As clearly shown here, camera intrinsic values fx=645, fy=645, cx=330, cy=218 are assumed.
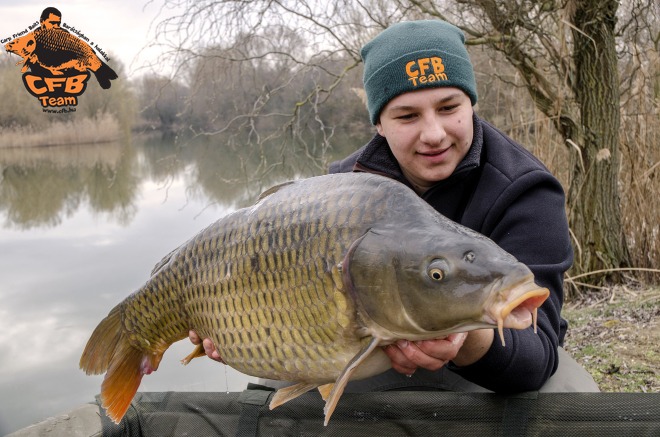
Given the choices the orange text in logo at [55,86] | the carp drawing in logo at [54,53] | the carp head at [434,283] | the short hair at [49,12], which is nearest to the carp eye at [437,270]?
the carp head at [434,283]

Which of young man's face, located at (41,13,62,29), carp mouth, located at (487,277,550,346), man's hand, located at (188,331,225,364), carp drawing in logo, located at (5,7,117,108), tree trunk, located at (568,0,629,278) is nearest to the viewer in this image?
carp mouth, located at (487,277,550,346)

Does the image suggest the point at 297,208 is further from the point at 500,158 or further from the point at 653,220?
the point at 653,220

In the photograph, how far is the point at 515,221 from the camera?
1.43m

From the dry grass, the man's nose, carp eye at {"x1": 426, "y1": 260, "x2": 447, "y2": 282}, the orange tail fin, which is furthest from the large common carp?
the dry grass

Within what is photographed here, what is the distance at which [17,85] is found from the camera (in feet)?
45.8

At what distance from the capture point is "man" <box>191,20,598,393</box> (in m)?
1.35

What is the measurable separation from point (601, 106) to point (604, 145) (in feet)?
0.62

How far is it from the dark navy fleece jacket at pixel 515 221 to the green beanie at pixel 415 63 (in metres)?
0.15

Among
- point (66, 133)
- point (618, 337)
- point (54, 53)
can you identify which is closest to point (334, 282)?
point (618, 337)

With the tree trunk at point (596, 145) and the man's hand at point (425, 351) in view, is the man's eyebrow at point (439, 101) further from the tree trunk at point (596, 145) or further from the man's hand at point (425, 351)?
the tree trunk at point (596, 145)

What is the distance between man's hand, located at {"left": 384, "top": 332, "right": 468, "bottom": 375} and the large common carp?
3 cm

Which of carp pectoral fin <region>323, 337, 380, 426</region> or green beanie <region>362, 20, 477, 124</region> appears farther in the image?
green beanie <region>362, 20, 477, 124</region>

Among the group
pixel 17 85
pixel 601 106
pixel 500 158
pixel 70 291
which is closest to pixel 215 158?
pixel 70 291

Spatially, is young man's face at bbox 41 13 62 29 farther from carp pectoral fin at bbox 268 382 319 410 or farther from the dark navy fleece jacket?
carp pectoral fin at bbox 268 382 319 410
